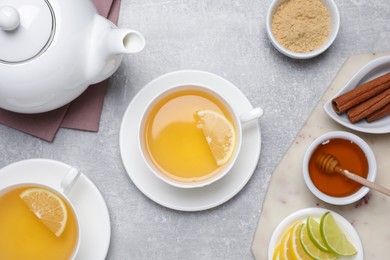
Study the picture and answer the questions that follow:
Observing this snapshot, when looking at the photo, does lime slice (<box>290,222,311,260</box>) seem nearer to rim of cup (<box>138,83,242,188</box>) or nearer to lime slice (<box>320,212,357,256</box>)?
lime slice (<box>320,212,357,256</box>)

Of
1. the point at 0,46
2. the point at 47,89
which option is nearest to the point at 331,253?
the point at 47,89

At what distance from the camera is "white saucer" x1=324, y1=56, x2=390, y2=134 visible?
1.40 m

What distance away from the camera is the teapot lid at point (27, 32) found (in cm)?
111

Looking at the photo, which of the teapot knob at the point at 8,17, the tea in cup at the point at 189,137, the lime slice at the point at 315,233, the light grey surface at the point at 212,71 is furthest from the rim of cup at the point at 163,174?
the teapot knob at the point at 8,17

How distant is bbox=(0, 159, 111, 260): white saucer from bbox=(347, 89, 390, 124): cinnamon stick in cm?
61

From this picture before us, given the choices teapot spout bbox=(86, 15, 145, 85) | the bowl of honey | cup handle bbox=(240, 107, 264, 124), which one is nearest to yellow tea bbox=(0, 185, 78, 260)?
teapot spout bbox=(86, 15, 145, 85)

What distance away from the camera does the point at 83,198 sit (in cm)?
136

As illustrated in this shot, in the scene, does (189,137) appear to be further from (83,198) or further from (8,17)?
(8,17)

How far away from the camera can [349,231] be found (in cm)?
138

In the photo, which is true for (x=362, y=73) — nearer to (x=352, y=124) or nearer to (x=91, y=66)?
(x=352, y=124)

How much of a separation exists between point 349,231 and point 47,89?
0.74 m

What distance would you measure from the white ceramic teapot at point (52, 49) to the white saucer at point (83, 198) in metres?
0.15

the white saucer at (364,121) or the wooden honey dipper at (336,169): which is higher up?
the white saucer at (364,121)

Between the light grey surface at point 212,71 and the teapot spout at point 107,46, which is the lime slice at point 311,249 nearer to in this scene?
the light grey surface at point 212,71
